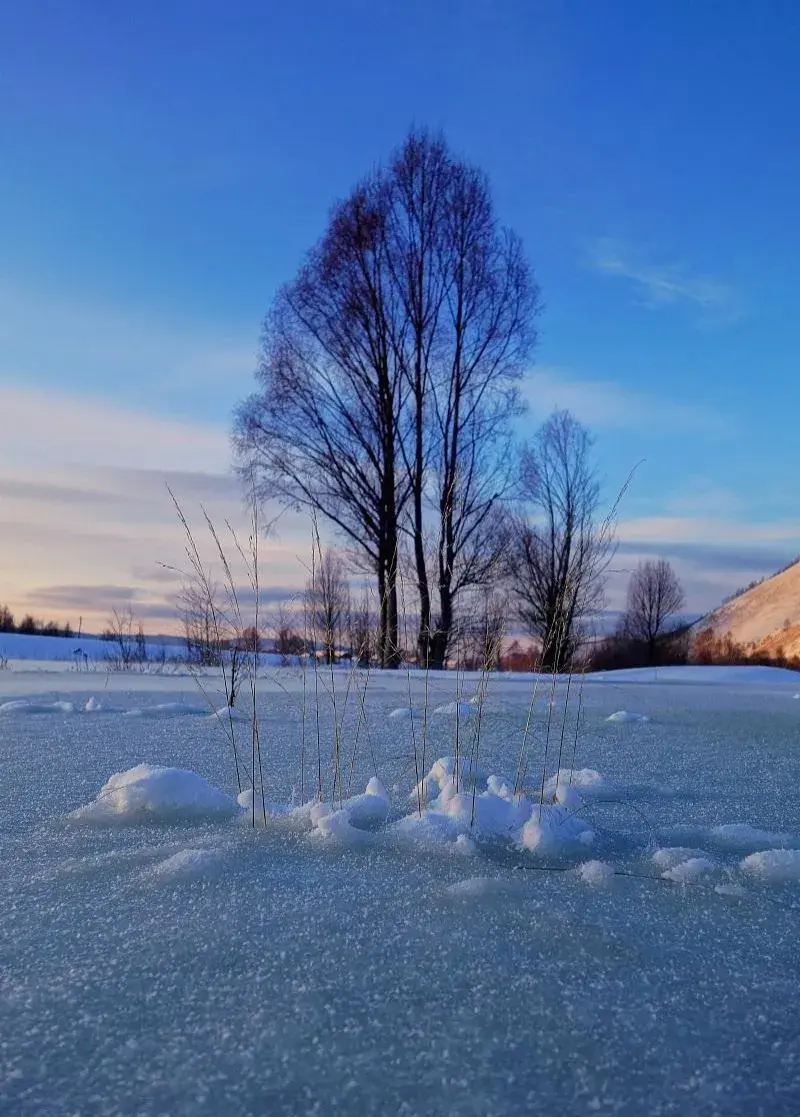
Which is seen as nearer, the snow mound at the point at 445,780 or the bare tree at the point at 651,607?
the snow mound at the point at 445,780

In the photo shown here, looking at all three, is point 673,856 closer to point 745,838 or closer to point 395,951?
point 745,838

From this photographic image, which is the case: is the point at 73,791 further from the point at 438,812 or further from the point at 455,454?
the point at 455,454

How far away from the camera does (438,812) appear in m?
2.18

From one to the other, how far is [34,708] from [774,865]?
3.73m

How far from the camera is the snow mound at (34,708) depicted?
4.29 m

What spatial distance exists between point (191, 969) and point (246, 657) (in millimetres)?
2465

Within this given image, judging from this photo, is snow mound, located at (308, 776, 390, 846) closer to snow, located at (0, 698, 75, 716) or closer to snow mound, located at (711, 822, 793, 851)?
snow mound, located at (711, 822, 793, 851)

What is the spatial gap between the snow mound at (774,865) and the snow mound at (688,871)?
0.10 m

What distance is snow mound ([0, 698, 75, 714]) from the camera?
4.29 m

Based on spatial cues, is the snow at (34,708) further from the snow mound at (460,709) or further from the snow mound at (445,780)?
the snow mound at (445,780)

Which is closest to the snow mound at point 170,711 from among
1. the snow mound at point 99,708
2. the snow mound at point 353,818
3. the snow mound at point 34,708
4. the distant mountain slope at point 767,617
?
the snow mound at point 99,708

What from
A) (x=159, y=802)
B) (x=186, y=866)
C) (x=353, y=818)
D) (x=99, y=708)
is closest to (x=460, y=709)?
(x=99, y=708)

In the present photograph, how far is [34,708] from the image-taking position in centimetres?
437

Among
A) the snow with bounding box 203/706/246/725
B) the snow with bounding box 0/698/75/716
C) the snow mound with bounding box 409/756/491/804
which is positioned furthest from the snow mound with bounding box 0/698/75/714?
the snow mound with bounding box 409/756/491/804
